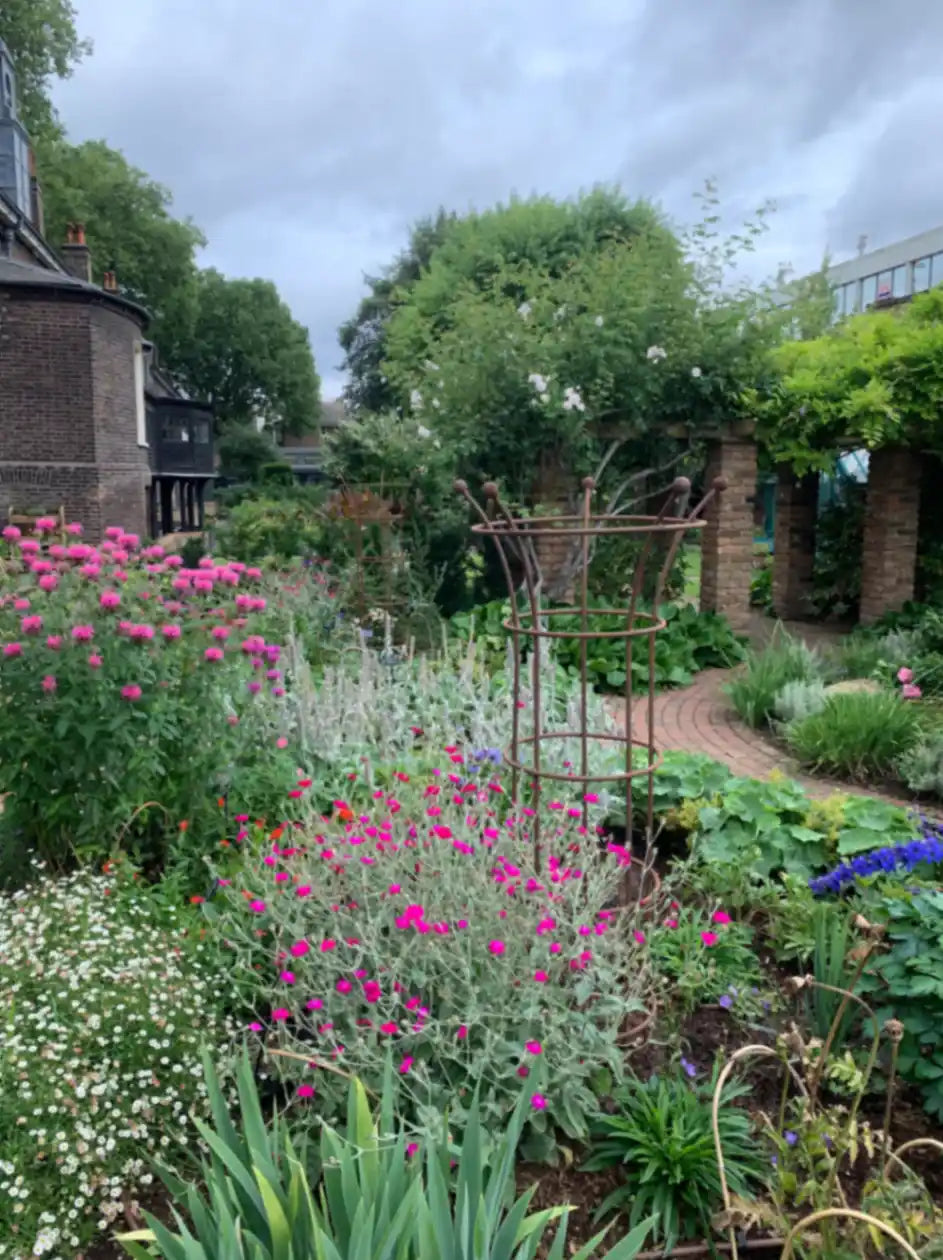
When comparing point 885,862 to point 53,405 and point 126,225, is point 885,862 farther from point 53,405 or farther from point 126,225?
point 126,225

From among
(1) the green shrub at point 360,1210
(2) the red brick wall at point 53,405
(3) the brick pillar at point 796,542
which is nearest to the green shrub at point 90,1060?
(1) the green shrub at point 360,1210

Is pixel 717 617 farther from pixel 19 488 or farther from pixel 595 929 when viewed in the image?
pixel 19 488

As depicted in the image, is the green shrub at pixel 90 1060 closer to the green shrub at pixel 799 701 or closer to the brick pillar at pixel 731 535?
the green shrub at pixel 799 701

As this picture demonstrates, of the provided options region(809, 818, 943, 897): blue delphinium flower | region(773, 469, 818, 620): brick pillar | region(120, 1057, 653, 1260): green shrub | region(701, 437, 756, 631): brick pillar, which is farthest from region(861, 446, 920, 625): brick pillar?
region(120, 1057, 653, 1260): green shrub

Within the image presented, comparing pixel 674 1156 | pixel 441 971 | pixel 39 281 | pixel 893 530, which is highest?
pixel 39 281

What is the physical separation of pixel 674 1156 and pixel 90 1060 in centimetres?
134

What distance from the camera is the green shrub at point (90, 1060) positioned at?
1.95m

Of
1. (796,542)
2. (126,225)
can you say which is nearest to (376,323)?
(126,225)

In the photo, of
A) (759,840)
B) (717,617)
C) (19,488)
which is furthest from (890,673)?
(19,488)

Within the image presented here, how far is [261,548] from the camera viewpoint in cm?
1196

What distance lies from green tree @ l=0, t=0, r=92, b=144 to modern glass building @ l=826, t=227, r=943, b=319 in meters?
22.1

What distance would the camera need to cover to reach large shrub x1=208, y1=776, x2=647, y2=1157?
208cm

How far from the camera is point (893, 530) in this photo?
8539mm

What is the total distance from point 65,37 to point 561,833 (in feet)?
98.2
